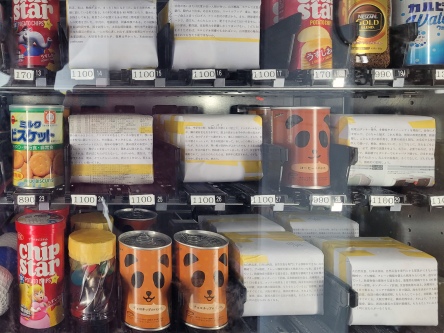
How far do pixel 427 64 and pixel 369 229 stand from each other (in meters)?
0.62

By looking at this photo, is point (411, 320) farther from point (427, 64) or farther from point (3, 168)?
point (3, 168)

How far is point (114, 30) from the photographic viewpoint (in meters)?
1.44

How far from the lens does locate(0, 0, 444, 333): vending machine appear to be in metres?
1.36

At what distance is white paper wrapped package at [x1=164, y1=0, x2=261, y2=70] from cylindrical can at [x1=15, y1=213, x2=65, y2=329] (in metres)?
0.61

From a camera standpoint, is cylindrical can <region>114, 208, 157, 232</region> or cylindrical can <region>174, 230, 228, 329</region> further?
cylindrical can <region>114, 208, 157, 232</region>

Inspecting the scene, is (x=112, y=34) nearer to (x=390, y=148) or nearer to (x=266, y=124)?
(x=266, y=124)

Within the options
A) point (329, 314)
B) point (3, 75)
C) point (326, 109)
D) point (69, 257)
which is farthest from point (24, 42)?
point (329, 314)

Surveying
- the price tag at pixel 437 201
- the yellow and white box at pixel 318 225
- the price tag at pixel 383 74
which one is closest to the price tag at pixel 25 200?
the yellow and white box at pixel 318 225

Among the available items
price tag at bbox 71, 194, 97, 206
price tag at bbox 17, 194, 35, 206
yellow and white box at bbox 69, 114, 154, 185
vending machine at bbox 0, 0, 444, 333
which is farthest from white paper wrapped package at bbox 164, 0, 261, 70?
price tag at bbox 17, 194, 35, 206

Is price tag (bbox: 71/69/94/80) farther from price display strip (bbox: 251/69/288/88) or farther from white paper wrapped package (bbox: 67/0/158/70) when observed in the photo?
price display strip (bbox: 251/69/288/88)

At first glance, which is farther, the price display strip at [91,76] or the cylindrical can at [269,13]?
the cylindrical can at [269,13]

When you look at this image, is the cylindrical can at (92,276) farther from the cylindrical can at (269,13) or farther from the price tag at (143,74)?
the cylindrical can at (269,13)

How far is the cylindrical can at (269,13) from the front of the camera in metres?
1.54

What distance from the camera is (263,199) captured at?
1421 millimetres
